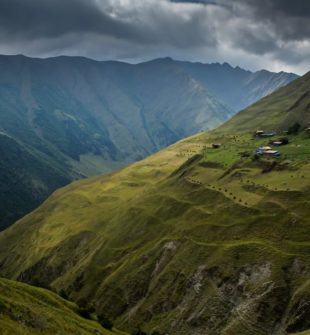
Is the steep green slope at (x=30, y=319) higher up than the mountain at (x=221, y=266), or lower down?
lower down

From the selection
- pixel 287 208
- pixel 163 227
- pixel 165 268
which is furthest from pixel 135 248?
pixel 287 208

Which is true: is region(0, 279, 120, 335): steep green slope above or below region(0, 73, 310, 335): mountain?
below

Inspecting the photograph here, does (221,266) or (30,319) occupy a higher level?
(221,266)

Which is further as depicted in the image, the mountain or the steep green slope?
the mountain

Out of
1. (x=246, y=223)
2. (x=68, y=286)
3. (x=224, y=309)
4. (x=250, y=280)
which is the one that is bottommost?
(x=68, y=286)

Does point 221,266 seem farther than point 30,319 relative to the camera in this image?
Yes

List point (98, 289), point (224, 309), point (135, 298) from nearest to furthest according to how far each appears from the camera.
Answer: point (224, 309), point (135, 298), point (98, 289)

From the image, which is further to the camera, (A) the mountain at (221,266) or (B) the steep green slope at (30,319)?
(A) the mountain at (221,266)

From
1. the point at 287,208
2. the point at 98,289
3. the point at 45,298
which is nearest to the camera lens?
the point at 45,298

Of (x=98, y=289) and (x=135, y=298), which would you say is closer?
(x=135, y=298)

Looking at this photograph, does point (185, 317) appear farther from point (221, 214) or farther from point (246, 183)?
point (246, 183)

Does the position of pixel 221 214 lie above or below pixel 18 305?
above
